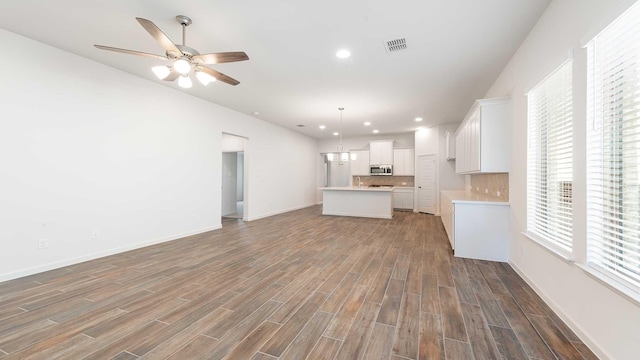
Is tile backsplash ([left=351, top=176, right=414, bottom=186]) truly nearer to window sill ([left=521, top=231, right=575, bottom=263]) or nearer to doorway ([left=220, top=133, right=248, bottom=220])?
doorway ([left=220, top=133, right=248, bottom=220])

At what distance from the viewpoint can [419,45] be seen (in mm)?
3107

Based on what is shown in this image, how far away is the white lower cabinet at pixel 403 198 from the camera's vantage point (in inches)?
354

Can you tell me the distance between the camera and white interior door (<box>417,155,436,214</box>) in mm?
8242

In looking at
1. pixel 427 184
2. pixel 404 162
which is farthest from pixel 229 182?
pixel 427 184

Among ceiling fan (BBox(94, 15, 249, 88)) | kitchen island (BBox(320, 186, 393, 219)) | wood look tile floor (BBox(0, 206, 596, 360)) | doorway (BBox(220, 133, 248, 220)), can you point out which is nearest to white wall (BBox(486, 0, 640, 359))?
wood look tile floor (BBox(0, 206, 596, 360))

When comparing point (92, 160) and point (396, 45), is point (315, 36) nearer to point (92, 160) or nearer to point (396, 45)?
point (396, 45)

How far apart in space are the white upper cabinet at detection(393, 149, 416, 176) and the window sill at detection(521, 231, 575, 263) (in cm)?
644

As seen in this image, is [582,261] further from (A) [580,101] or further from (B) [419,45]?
(B) [419,45]

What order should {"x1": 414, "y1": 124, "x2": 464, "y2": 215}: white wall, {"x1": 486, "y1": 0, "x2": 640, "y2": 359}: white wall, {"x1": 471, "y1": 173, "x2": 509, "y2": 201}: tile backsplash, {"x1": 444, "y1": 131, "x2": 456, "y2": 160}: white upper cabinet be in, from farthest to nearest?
{"x1": 414, "y1": 124, "x2": 464, "y2": 215}: white wall < {"x1": 444, "y1": 131, "x2": 456, "y2": 160}: white upper cabinet < {"x1": 471, "y1": 173, "x2": 509, "y2": 201}: tile backsplash < {"x1": 486, "y1": 0, "x2": 640, "y2": 359}: white wall

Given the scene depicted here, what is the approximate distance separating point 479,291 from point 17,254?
17.7ft

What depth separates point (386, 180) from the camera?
9.88 m

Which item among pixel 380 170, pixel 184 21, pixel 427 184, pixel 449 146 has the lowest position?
pixel 427 184

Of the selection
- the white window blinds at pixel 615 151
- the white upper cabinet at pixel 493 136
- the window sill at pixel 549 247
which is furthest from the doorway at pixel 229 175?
the white window blinds at pixel 615 151

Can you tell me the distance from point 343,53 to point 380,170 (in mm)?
6627
